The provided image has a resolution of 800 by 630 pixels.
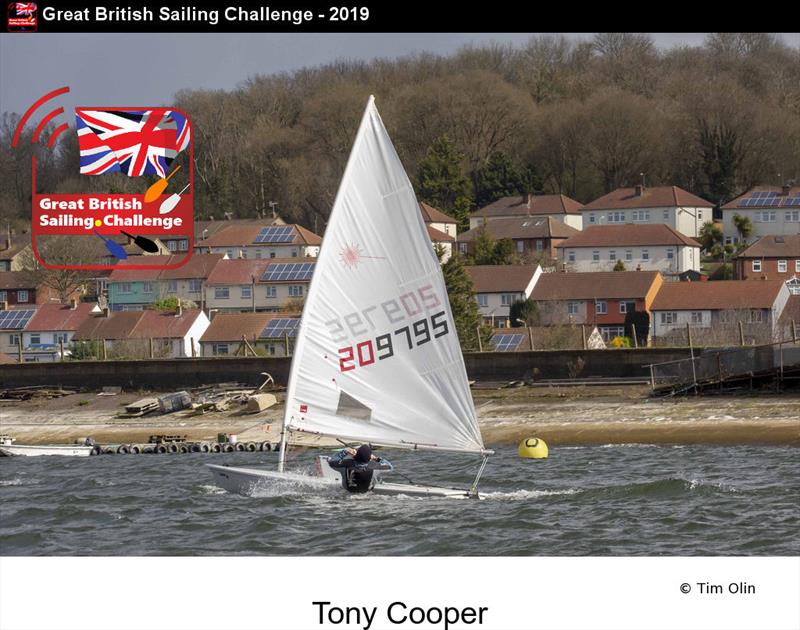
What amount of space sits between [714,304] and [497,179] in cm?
3592

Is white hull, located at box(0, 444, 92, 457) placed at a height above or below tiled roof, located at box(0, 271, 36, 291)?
below

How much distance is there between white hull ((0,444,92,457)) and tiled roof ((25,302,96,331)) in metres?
37.5

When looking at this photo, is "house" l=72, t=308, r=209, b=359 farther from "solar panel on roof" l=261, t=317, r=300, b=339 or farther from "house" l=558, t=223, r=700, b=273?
"house" l=558, t=223, r=700, b=273

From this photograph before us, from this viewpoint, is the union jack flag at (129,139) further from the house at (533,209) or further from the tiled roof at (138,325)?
the house at (533,209)

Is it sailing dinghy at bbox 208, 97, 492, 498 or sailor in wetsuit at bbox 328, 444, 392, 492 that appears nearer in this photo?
sailing dinghy at bbox 208, 97, 492, 498

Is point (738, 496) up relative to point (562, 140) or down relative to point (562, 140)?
down

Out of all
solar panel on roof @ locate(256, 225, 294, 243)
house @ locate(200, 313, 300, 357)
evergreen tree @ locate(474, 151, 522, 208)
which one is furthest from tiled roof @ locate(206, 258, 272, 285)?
evergreen tree @ locate(474, 151, 522, 208)

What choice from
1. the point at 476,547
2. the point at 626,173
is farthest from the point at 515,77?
the point at 476,547

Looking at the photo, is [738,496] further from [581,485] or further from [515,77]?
[515,77]

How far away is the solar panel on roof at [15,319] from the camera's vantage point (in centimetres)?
7775

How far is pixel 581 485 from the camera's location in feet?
90.7

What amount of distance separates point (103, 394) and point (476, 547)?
29.7 metres

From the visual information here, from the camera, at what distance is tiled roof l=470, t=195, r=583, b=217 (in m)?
105

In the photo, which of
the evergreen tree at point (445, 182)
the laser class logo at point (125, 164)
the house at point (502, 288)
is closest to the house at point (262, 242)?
the evergreen tree at point (445, 182)
